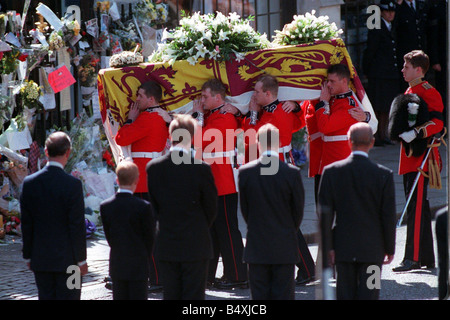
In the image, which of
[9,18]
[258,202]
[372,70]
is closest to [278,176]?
[258,202]

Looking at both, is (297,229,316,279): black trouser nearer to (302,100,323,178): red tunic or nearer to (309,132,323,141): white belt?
(302,100,323,178): red tunic

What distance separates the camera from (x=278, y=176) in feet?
18.6

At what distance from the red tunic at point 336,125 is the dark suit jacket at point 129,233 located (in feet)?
7.00

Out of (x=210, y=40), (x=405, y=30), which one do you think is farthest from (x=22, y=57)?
(x=405, y=30)

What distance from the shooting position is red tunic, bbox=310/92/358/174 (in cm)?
715

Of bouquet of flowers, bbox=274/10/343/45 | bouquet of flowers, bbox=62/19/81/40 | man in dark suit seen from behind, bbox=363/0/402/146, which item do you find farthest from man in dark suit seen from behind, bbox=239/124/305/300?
man in dark suit seen from behind, bbox=363/0/402/146

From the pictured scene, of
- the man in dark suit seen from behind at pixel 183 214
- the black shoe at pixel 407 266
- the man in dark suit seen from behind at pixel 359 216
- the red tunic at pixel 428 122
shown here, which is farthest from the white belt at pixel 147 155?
the black shoe at pixel 407 266

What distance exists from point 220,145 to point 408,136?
1.73 metres

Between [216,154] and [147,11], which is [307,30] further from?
[147,11]

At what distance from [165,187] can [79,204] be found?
1.96 feet

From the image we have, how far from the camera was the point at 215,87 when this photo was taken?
7.12m

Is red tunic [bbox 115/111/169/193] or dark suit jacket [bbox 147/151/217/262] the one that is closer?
dark suit jacket [bbox 147/151/217/262]

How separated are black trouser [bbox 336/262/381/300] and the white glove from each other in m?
2.08

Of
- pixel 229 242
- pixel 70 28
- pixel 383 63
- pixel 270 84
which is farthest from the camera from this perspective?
pixel 383 63
